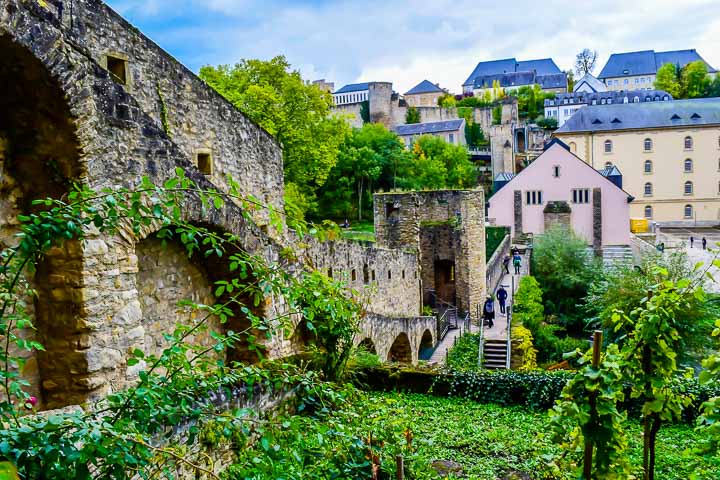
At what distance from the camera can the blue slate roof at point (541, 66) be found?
417 feet

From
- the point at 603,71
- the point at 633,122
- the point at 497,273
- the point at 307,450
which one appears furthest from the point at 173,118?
the point at 603,71

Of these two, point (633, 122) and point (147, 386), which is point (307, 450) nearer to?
point (147, 386)

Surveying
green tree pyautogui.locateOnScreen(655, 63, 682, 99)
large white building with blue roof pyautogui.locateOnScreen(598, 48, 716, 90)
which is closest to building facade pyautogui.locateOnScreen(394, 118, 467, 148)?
green tree pyautogui.locateOnScreen(655, 63, 682, 99)

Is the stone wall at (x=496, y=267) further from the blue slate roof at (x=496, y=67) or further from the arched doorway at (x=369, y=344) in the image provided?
the blue slate roof at (x=496, y=67)

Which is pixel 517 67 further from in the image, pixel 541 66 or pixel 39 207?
pixel 39 207

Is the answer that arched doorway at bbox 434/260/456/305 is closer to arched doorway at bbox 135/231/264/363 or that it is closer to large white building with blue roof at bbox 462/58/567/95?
arched doorway at bbox 135/231/264/363

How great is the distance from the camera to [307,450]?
15.3 feet

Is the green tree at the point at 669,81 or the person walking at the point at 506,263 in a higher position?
the green tree at the point at 669,81

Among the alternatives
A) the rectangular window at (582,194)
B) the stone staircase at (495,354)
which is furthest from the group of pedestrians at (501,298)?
the rectangular window at (582,194)

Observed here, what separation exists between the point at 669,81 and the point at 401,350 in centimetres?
8933

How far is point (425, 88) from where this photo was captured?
120625mm

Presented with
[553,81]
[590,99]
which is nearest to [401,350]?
[590,99]

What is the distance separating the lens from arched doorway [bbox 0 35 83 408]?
6523 millimetres

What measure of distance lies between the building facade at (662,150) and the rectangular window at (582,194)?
2384 cm
